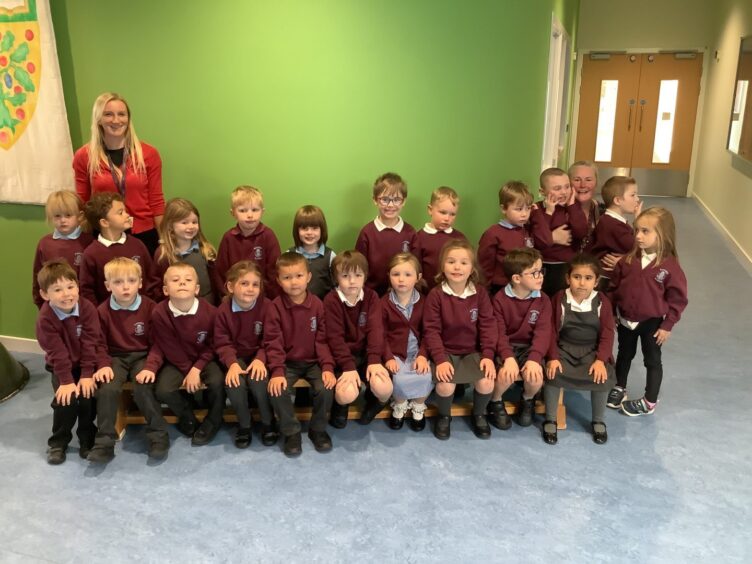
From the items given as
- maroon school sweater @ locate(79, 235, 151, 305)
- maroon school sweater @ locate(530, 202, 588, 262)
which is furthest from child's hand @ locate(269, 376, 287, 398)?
maroon school sweater @ locate(530, 202, 588, 262)

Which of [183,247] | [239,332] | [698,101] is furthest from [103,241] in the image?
[698,101]

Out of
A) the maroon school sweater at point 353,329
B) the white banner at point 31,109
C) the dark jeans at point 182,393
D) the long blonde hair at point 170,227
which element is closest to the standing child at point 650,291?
the maroon school sweater at point 353,329

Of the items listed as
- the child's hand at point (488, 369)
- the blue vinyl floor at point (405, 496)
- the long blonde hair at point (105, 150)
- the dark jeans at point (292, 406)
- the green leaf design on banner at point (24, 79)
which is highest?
the green leaf design on banner at point (24, 79)

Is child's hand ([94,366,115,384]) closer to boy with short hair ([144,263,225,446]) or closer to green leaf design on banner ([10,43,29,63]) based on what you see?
boy with short hair ([144,263,225,446])

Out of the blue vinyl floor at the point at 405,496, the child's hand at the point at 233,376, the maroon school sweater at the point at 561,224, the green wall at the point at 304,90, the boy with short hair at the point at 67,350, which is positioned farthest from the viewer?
the maroon school sweater at the point at 561,224

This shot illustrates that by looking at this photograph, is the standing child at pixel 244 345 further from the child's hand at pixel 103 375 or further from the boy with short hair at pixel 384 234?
the boy with short hair at pixel 384 234

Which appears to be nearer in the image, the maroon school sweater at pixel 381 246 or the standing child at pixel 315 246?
the standing child at pixel 315 246

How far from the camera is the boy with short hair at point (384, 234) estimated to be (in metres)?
3.21

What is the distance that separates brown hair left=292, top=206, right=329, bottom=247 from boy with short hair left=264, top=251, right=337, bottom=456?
0.90 feet

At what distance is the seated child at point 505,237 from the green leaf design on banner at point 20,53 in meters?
2.61

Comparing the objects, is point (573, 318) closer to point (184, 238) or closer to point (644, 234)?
point (644, 234)

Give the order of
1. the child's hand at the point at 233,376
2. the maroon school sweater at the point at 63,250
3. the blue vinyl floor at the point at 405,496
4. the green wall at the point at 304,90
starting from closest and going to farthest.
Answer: the blue vinyl floor at the point at 405,496, the child's hand at the point at 233,376, the maroon school sweater at the point at 63,250, the green wall at the point at 304,90

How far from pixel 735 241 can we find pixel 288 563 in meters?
5.92

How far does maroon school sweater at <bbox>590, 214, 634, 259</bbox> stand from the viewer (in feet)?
10.6
